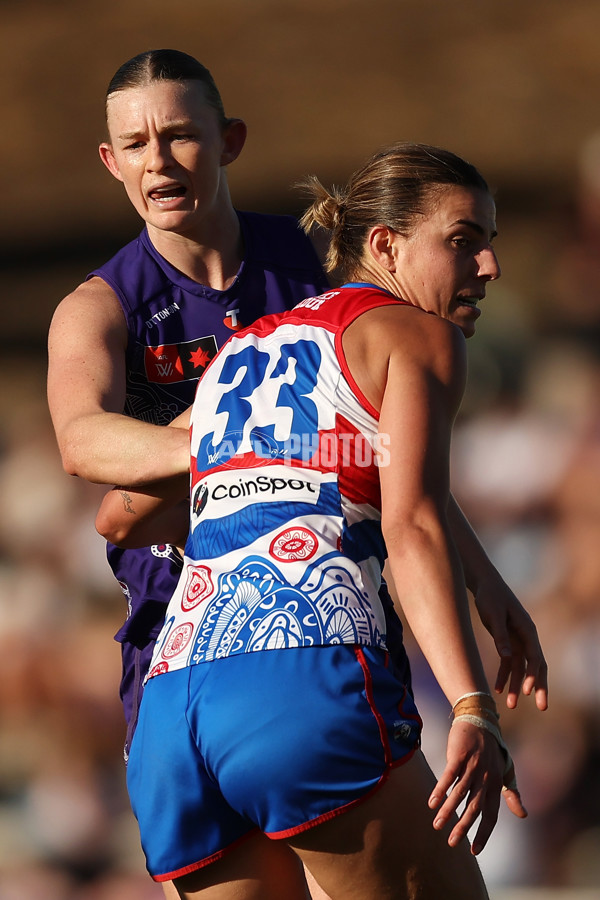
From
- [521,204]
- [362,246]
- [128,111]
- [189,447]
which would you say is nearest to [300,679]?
[189,447]

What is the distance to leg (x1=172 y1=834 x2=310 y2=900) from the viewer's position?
1486 millimetres

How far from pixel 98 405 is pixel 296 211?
8.75 ft

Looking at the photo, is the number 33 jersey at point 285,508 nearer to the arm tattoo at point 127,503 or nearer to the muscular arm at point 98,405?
the muscular arm at point 98,405

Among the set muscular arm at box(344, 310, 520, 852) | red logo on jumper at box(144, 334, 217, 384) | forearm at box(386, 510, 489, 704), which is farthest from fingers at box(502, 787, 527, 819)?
red logo on jumper at box(144, 334, 217, 384)

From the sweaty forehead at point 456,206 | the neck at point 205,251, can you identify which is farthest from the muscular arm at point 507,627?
the neck at point 205,251

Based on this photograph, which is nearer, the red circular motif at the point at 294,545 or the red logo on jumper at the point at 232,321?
the red circular motif at the point at 294,545

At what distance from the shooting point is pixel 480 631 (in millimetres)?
3945

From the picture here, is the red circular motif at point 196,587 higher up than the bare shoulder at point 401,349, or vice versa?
the bare shoulder at point 401,349

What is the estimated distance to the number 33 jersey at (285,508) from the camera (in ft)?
4.55

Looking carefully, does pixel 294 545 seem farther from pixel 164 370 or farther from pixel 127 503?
pixel 164 370

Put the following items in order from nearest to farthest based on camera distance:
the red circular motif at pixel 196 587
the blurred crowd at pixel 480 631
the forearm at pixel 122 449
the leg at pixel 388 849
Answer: the leg at pixel 388 849 → the red circular motif at pixel 196 587 → the forearm at pixel 122 449 → the blurred crowd at pixel 480 631

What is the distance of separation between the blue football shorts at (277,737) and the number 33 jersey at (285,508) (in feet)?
0.10

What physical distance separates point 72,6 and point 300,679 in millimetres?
4038

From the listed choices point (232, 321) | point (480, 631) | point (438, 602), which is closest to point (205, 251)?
point (232, 321)
